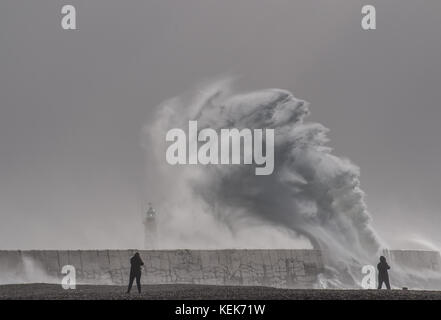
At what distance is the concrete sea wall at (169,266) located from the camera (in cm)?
2961

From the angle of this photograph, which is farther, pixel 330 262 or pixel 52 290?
pixel 330 262

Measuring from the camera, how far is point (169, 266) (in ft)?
98.4

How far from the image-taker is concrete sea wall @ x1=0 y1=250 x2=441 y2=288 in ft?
97.1

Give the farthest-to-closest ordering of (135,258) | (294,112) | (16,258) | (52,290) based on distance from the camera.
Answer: (294,112), (16,258), (52,290), (135,258)

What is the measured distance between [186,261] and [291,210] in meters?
11.2

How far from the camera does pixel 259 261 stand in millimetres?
30688
